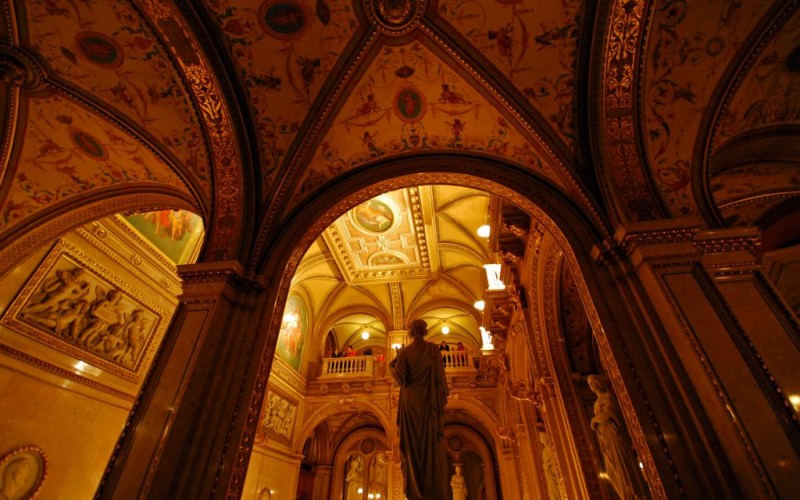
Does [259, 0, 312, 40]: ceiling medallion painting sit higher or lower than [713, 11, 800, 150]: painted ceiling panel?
higher

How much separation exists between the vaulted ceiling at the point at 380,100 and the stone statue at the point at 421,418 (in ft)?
7.55

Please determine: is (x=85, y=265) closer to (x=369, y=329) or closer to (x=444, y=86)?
(x=444, y=86)

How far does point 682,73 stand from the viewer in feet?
11.7

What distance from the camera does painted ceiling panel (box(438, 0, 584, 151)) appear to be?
3748 millimetres

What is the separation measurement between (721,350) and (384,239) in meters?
8.07

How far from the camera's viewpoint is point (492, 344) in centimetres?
941

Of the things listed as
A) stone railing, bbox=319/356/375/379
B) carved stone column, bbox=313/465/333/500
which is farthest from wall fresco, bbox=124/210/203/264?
carved stone column, bbox=313/465/333/500

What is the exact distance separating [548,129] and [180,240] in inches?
297

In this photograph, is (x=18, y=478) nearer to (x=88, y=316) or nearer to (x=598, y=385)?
(x=88, y=316)

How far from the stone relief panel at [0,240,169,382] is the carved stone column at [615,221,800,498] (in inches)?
301

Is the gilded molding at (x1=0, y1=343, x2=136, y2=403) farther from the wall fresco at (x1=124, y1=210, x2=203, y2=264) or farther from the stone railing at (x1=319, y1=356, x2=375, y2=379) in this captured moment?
the stone railing at (x1=319, y1=356, x2=375, y2=379)

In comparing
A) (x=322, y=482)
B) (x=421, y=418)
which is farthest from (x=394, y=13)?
(x=322, y=482)

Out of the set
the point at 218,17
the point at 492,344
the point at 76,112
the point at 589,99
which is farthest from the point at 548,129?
the point at 492,344

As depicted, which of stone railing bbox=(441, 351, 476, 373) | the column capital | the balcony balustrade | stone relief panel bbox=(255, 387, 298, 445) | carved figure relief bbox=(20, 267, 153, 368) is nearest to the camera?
the column capital
